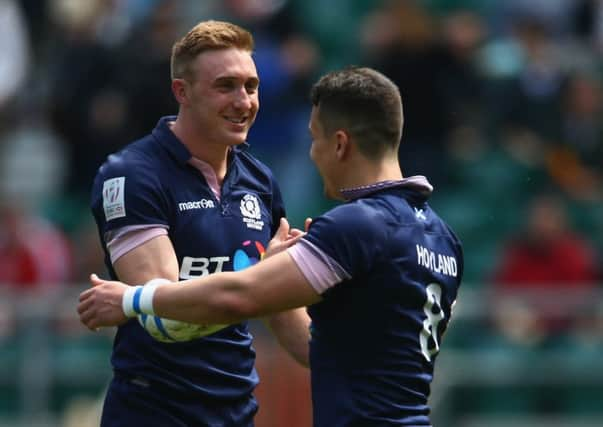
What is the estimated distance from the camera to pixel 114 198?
589cm

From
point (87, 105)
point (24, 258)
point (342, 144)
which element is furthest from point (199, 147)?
point (87, 105)

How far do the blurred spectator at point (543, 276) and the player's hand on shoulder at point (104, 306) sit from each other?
6.31 metres

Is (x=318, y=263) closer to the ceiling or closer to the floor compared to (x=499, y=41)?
closer to the floor

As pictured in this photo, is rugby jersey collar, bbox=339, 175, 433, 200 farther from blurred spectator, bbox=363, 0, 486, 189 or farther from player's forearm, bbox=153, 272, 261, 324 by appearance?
blurred spectator, bbox=363, 0, 486, 189

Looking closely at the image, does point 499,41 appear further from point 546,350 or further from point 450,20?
point 546,350

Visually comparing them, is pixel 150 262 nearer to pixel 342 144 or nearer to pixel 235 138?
pixel 235 138

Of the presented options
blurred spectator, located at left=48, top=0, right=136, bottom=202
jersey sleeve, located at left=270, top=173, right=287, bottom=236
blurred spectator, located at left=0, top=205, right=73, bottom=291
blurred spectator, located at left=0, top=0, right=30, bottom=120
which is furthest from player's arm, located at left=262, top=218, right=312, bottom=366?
blurred spectator, located at left=0, top=0, right=30, bottom=120

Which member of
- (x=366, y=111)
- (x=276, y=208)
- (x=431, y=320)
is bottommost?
(x=431, y=320)

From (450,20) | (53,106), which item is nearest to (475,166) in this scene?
(450,20)

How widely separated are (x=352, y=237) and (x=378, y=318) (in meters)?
0.36

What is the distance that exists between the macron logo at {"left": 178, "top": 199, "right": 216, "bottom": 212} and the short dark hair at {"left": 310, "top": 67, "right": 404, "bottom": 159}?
73 centimetres

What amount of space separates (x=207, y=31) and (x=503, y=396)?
19.8 feet

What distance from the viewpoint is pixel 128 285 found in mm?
5695

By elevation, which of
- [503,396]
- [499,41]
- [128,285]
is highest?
[499,41]
